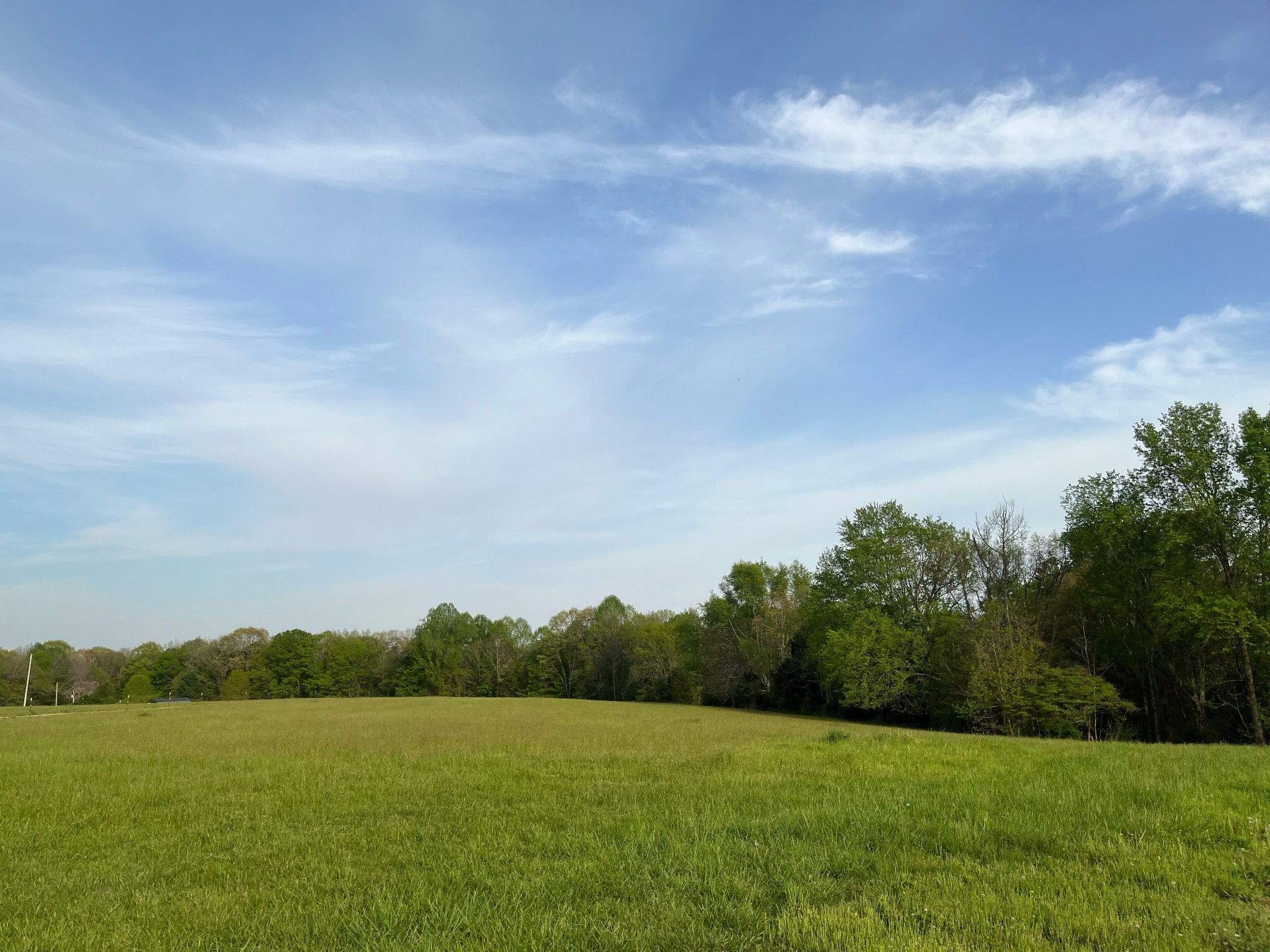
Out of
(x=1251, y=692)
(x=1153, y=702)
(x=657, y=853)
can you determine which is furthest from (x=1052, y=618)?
(x=657, y=853)

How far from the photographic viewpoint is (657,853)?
8.73 m

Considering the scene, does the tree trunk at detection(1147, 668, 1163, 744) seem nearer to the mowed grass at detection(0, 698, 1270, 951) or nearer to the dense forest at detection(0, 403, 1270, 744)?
the dense forest at detection(0, 403, 1270, 744)

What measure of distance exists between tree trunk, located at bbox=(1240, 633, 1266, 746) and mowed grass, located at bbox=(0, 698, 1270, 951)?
22.7 m

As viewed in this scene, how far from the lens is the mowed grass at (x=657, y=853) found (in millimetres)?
6254

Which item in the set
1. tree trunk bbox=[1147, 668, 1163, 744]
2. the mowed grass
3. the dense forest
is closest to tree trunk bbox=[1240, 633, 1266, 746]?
the dense forest

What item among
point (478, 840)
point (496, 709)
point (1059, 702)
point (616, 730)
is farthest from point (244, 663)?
point (478, 840)

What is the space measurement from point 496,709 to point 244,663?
282 feet

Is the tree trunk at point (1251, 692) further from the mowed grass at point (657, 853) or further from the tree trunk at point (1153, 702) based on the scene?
the mowed grass at point (657, 853)

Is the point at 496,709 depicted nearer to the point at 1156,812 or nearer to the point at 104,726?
the point at 104,726

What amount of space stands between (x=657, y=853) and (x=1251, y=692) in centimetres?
3813

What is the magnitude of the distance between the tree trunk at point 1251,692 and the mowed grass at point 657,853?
22.7 m

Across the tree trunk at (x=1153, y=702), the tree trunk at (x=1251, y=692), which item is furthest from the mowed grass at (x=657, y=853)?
the tree trunk at (x=1153, y=702)

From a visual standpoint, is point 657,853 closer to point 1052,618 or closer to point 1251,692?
point 1251,692

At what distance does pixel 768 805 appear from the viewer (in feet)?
38.2
